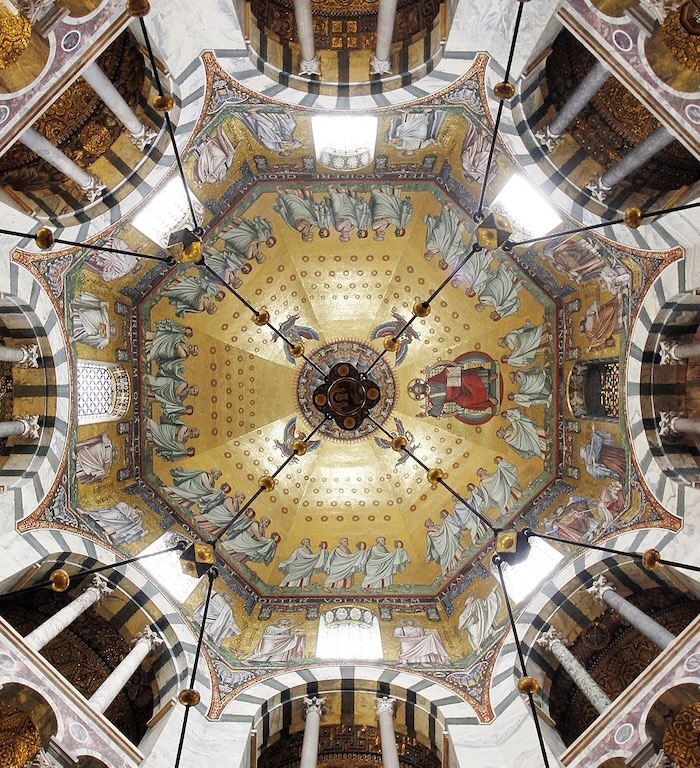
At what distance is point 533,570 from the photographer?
12586 mm

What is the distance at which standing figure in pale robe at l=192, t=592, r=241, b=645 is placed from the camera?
1273 centimetres

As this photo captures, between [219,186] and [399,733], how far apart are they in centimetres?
1083

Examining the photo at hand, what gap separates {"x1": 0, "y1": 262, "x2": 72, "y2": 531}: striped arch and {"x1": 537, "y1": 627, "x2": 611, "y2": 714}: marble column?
9018mm

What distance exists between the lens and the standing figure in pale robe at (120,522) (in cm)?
1231

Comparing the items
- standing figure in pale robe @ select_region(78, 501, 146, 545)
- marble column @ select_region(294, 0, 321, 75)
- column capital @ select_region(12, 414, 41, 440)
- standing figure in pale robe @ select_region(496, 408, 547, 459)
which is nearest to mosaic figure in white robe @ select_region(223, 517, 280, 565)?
standing figure in pale robe @ select_region(78, 501, 146, 545)

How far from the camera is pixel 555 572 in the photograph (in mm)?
11898

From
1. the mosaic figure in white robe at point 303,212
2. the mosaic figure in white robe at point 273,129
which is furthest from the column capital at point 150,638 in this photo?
the mosaic figure in white robe at point 273,129

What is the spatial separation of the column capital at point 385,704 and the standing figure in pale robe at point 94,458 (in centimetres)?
665

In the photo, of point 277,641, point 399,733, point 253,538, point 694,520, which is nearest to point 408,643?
point 399,733

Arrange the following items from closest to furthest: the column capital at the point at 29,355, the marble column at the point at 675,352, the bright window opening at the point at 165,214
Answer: the marble column at the point at 675,352 → the column capital at the point at 29,355 → the bright window opening at the point at 165,214

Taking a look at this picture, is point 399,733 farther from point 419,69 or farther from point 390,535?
point 419,69

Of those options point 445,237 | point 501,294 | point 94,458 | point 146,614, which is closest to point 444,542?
point 501,294

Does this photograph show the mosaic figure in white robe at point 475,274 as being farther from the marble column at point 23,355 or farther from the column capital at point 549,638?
the marble column at point 23,355

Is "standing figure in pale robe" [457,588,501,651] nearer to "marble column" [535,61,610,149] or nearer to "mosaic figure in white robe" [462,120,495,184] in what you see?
"mosaic figure in white robe" [462,120,495,184]
